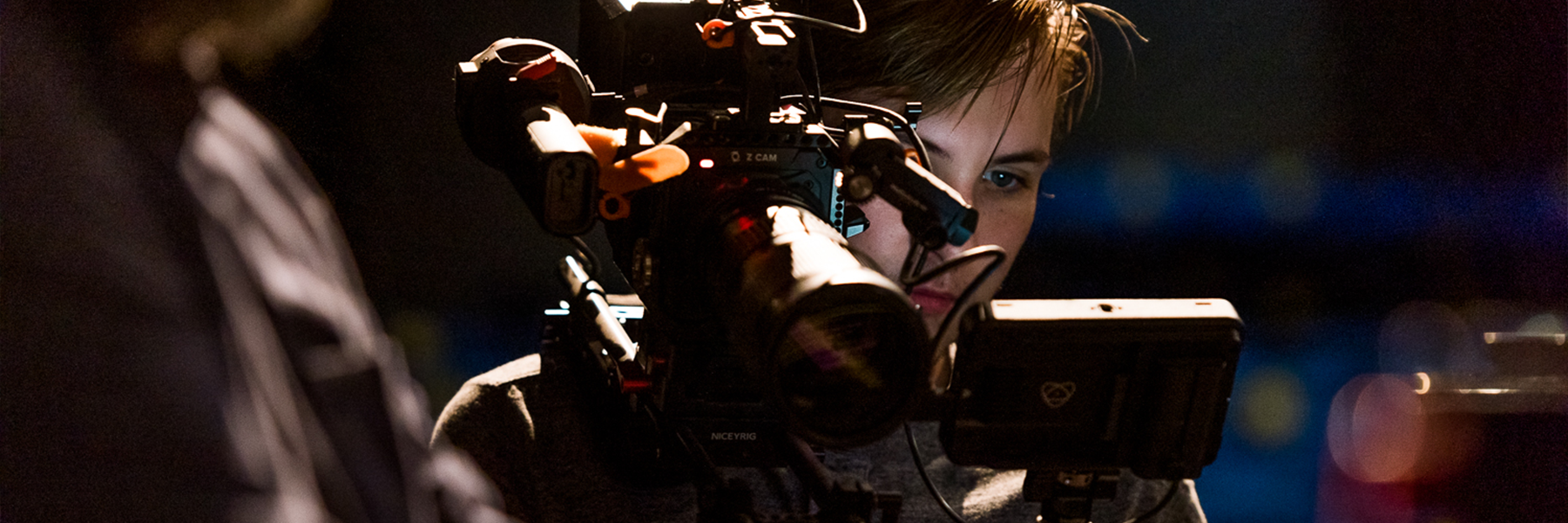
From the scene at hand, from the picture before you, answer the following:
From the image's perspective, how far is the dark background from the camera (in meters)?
1.75

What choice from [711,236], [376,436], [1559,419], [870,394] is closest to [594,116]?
[711,236]

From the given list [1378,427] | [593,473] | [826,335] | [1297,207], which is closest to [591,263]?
[593,473]

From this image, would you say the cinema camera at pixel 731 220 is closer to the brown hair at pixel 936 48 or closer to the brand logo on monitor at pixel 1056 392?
the brand logo on monitor at pixel 1056 392

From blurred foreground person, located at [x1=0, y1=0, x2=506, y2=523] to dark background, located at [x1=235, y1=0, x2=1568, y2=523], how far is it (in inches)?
13.1

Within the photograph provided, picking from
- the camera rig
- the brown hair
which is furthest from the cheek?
the camera rig

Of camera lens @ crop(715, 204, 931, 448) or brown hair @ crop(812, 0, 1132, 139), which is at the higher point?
brown hair @ crop(812, 0, 1132, 139)

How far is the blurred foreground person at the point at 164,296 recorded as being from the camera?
0.85 metres

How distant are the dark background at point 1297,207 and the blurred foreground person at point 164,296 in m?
0.33

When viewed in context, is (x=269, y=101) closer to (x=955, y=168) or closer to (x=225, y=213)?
(x=225, y=213)

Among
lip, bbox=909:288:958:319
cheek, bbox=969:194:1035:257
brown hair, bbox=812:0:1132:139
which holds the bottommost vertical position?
lip, bbox=909:288:958:319

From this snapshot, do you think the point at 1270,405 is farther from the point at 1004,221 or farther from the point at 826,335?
the point at 826,335

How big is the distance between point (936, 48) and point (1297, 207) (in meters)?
1.07

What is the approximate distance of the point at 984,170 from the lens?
1.24 meters

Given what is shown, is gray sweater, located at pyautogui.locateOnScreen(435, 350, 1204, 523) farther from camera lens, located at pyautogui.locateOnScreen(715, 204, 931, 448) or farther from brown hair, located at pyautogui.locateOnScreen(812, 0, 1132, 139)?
brown hair, located at pyautogui.locateOnScreen(812, 0, 1132, 139)
